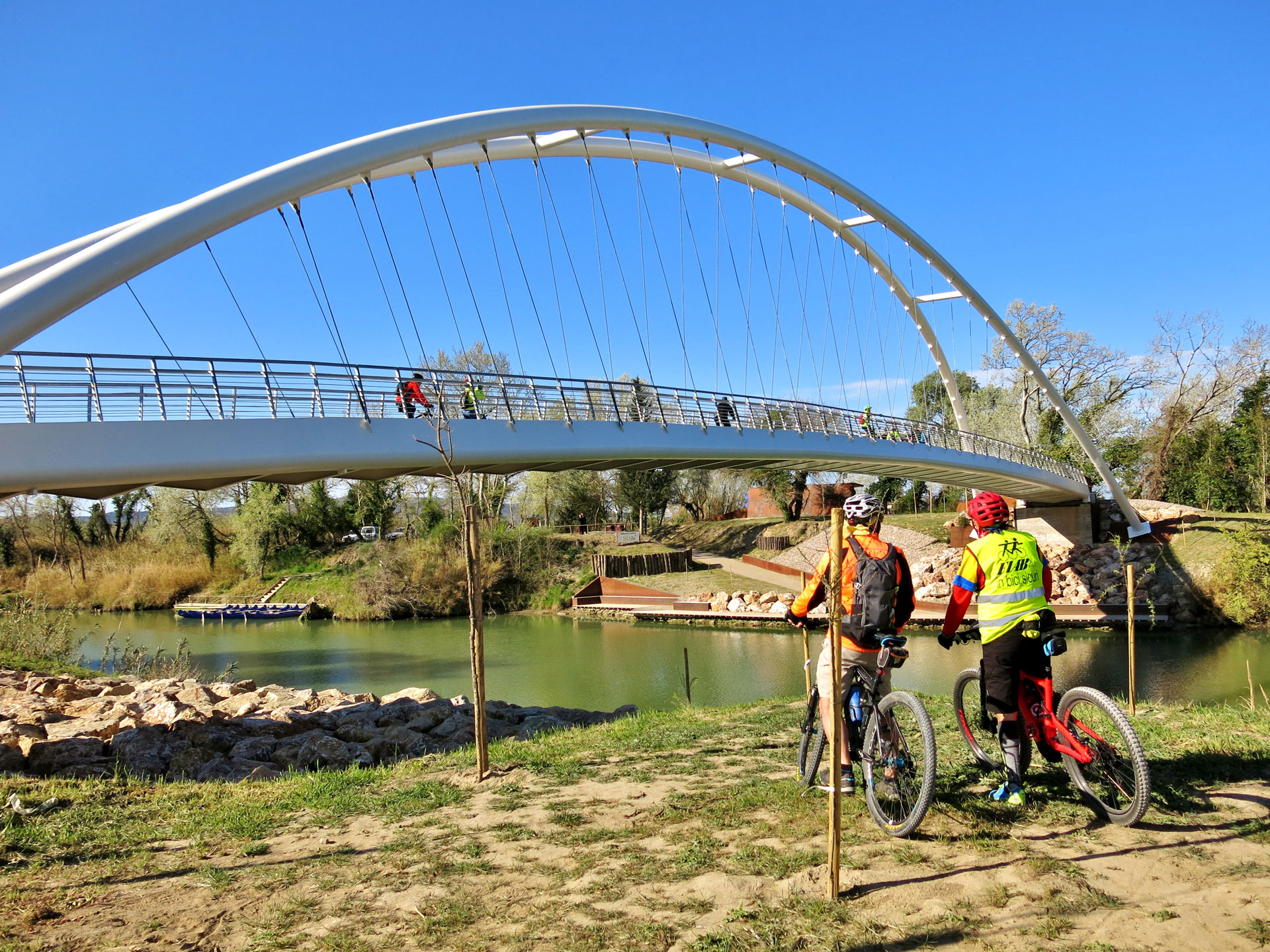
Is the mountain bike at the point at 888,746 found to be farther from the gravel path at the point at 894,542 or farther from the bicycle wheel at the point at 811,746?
the gravel path at the point at 894,542

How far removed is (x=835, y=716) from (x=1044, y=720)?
120cm

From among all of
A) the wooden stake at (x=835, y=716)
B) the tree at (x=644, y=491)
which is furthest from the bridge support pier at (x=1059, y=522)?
the wooden stake at (x=835, y=716)

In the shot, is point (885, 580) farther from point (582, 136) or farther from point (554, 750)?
point (582, 136)

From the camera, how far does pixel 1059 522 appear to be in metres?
33.6

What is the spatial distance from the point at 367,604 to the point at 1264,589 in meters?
30.0

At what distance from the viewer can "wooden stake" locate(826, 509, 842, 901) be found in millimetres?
3189

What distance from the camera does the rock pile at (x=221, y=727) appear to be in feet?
23.0

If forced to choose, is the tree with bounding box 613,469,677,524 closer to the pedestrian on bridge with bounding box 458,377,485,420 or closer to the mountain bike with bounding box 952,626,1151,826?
the pedestrian on bridge with bounding box 458,377,485,420

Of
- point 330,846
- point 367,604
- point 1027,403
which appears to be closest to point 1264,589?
point 1027,403

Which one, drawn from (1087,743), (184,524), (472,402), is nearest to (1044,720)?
(1087,743)

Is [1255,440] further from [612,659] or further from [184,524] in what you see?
[184,524]

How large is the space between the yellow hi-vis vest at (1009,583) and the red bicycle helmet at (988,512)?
10cm

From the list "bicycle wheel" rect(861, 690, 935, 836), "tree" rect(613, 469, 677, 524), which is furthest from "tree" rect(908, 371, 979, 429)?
"bicycle wheel" rect(861, 690, 935, 836)

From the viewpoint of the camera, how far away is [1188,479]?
37.4 meters
